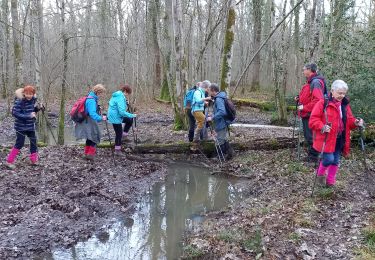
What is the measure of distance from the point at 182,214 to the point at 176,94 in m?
7.28

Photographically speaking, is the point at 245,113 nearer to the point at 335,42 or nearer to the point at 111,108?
the point at 335,42

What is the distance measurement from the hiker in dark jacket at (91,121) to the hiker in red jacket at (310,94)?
483 cm

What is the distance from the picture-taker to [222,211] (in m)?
7.41

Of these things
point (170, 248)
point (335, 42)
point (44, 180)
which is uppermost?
point (335, 42)

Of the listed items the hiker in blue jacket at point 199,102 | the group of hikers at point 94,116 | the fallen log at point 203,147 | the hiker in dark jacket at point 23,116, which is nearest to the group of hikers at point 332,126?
the group of hikers at point 94,116

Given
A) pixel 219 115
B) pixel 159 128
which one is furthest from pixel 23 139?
pixel 159 128

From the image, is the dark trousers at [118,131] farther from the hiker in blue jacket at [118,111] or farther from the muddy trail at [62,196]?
the muddy trail at [62,196]

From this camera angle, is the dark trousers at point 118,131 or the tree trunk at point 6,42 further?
the tree trunk at point 6,42

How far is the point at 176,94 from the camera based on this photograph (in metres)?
14.2

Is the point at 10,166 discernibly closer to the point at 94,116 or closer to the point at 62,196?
the point at 62,196

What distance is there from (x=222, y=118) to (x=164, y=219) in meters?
3.61

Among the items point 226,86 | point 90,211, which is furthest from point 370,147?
point 90,211

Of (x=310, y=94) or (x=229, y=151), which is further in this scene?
(x=229, y=151)

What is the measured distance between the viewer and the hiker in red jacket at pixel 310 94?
334 inches
